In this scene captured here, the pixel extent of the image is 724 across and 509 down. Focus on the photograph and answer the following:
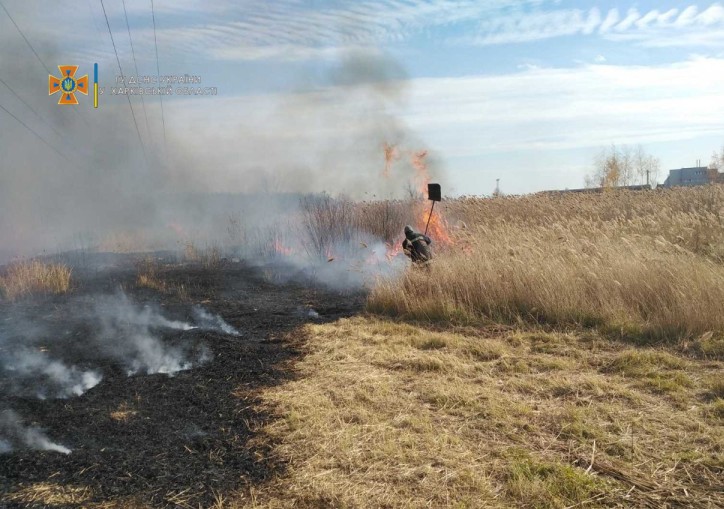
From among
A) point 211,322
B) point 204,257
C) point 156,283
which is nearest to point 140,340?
point 211,322

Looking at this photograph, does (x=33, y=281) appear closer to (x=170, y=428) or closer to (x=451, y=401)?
(x=170, y=428)

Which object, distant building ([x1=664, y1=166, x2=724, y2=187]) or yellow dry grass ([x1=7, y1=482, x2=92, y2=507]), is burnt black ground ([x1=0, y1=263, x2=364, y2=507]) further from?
distant building ([x1=664, y1=166, x2=724, y2=187])

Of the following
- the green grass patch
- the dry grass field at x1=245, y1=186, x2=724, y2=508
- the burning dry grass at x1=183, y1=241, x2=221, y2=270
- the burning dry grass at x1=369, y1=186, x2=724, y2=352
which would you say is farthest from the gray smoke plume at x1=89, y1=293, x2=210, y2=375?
the burning dry grass at x1=183, y1=241, x2=221, y2=270

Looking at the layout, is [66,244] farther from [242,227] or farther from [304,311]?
[304,311]

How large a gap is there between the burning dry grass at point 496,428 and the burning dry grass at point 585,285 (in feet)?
2.41

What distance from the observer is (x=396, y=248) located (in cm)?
1251

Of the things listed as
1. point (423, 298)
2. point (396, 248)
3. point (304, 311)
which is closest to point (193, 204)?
point (396, 248)

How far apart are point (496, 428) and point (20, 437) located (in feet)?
12.5

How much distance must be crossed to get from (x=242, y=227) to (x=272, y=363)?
12.0 meters

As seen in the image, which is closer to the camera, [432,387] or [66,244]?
[432,387]

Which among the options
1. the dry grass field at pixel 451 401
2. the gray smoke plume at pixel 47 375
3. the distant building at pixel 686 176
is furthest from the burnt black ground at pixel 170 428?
the distant building at pixel 686 176

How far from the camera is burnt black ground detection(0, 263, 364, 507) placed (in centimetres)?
338

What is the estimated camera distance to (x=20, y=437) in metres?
4.05

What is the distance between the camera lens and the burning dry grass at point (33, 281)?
32.7ft
